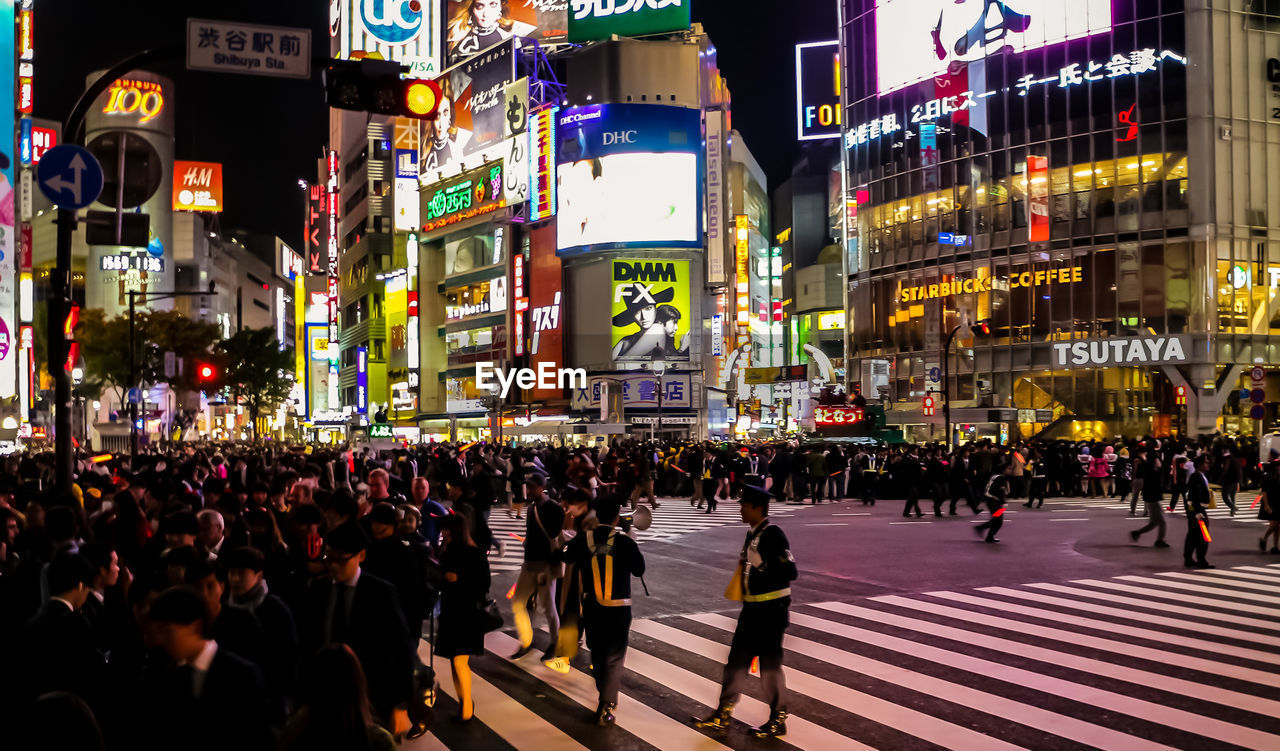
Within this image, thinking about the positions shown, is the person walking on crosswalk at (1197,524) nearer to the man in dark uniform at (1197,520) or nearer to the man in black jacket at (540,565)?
the man in dark uniform at (1197,520)

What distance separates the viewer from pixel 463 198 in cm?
7681

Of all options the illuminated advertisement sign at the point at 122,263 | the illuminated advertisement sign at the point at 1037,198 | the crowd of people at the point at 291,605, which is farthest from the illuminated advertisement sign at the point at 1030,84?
the illuminated advertisement sign at the point at 122,263

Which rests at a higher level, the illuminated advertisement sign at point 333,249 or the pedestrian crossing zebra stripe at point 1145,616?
the illuminated advertisement sign at point 333,249

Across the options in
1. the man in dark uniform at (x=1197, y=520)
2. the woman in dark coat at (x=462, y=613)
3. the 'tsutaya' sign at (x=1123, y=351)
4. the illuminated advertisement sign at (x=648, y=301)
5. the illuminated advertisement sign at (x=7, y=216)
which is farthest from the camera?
the illuminated advertisement sign at (x=648, y=301)

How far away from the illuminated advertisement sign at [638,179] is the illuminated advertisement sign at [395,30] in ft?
95.0

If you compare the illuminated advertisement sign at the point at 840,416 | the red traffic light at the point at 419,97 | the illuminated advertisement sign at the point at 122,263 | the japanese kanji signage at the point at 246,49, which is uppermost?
the illuminated advertisement sign at the point at 122,263

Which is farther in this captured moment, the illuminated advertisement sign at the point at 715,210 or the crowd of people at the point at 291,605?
the illuminated advertisement sign at the point at 715,210

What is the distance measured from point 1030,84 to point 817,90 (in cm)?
3324

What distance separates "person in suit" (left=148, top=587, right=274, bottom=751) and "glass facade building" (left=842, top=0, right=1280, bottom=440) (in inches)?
1746

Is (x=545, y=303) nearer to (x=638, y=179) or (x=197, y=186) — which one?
(x=638, y=179)

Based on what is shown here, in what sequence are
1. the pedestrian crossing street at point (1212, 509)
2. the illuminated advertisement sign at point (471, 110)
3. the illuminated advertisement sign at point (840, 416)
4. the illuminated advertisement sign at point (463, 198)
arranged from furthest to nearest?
the illuminated advertisement sign at point (463, 198), the illuminated advertisement sign at point (471, 110), the illuminated advertisement sign at point (840, 416), the pedestrian crossing street at point (1212, 509)

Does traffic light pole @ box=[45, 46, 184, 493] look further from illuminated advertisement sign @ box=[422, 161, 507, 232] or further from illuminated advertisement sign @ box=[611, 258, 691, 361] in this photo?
illuminated advertisement sign @ box=[422, 161, 507, 232]

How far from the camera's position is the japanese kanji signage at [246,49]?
1023 centimetres

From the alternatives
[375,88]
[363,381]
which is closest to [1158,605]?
[375,88]
